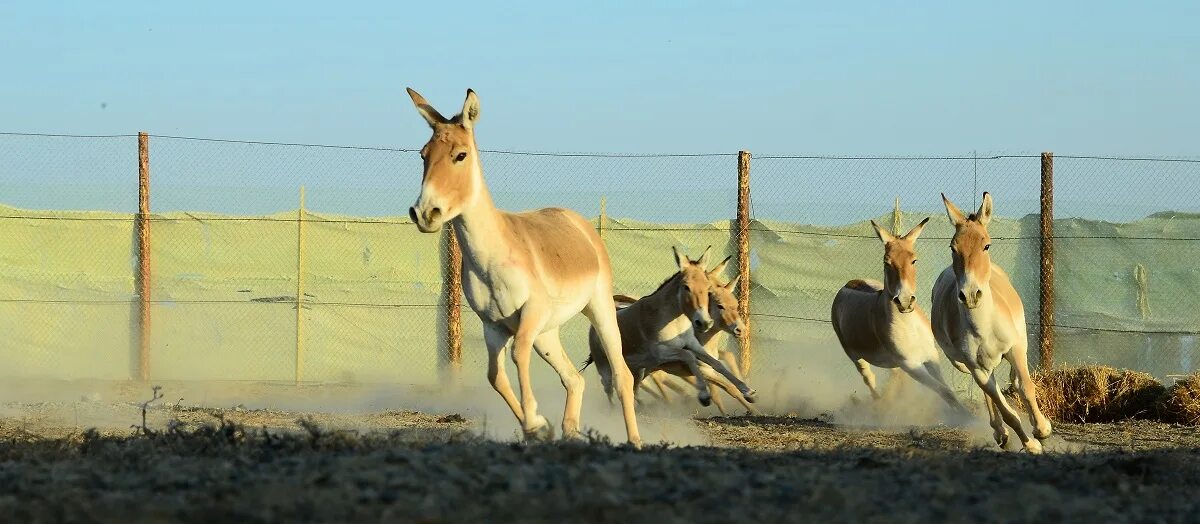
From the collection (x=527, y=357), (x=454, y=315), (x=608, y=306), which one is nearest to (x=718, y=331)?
(x=454, y=315)

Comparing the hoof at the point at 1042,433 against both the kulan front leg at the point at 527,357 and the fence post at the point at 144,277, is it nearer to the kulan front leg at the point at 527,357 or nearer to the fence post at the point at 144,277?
the kulan front leg at the point at 527,357

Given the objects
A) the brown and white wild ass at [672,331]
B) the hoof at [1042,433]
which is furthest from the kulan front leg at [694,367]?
the hoof at [1042,433]

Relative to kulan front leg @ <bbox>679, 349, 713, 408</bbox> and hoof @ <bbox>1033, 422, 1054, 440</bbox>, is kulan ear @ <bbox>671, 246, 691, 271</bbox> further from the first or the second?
hoof @ <bbox>1033, 422, 1054, 440</bbox>

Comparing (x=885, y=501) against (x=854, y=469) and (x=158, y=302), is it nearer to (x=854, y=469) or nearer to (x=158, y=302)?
(x=854, y=469)

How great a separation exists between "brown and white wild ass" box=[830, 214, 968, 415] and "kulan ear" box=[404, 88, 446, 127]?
4418mm

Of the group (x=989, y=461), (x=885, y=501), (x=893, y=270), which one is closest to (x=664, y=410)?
(x=893, y=270)

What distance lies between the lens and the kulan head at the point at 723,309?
14516mm

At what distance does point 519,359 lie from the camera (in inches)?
344

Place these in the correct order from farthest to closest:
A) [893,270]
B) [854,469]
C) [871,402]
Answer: [871,402]
[893,270]
[854,469]

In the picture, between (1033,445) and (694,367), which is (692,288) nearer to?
(694,367)

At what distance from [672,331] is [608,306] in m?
4.33

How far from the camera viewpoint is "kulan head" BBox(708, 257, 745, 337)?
1452cm

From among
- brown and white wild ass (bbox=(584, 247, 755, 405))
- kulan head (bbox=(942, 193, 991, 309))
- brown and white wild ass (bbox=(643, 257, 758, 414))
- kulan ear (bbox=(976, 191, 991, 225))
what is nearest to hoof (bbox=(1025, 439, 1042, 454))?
kulan head (bbox=(942, 193, 991, 309))

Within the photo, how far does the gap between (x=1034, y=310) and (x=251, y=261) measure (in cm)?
913
